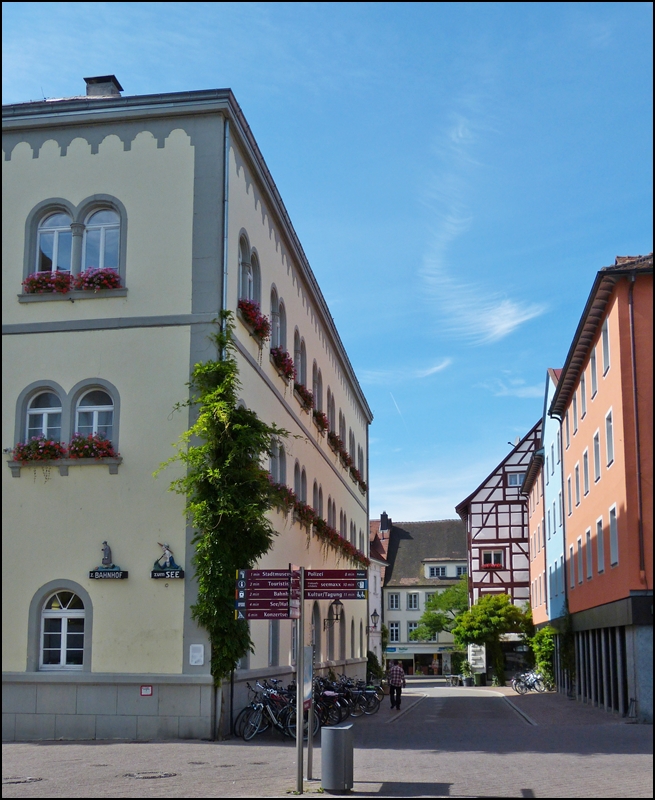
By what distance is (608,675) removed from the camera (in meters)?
27.3

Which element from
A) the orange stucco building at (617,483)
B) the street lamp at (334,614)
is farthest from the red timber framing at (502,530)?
the street lamp at (334,614)

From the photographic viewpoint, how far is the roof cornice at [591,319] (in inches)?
938

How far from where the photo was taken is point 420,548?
87188 mm

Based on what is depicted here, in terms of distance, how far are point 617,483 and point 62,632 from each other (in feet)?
44.7

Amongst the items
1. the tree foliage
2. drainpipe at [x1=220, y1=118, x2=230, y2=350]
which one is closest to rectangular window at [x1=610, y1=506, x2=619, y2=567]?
the tree foliage

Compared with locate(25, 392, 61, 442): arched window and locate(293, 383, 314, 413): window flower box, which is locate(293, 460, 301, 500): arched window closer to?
locate(293, 383, 314, 413): window flower box

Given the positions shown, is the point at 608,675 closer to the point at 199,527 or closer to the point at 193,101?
the point at 199,527

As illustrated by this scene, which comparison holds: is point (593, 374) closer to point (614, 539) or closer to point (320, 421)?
point (614, 539)

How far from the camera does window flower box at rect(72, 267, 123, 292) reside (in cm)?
1956

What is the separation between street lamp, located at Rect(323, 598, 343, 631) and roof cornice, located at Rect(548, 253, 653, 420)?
10.3 meters

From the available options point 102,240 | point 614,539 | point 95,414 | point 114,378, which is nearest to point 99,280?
point 102,240

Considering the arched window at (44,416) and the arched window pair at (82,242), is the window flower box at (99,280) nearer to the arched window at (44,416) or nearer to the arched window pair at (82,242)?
the arched window pair at (82,242)

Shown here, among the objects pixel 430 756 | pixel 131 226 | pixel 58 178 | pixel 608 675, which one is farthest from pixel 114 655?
pixel 608 675

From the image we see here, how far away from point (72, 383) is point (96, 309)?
1.49 meters
